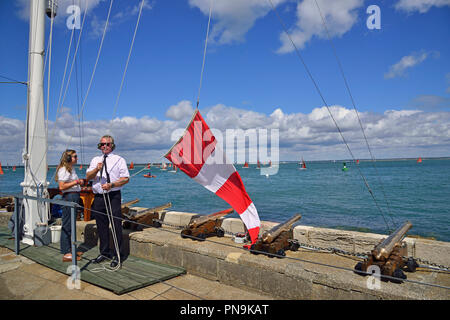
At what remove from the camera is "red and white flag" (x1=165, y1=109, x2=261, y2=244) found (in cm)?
501

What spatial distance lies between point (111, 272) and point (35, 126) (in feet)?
11.4

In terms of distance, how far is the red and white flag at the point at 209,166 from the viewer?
501cm

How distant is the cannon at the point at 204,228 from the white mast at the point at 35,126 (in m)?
3.04

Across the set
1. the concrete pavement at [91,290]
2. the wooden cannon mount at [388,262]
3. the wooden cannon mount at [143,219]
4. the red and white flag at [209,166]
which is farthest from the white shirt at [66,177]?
the wooden cannon mount at [388,262]

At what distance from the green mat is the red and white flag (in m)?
1.48

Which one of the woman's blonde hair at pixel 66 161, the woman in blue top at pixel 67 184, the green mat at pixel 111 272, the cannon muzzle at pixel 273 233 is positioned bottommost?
the green mat at pixel 111 272

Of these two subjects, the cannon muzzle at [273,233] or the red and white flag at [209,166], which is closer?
the cannon muzzle at [273,233]

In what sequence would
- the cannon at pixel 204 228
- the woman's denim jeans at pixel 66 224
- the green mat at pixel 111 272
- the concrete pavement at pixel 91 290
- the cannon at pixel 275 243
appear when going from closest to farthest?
the concrete pavement at pixel 91 290 < the green mat at pixel 111 272 < the cannon at pixel 275 243 < the woman's denim jeans at pixel 66 224 < the cannon at pixel 204 228

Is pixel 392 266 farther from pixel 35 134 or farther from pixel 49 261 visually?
pixel 35 134

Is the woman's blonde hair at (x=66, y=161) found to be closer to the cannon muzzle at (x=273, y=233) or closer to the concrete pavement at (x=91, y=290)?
the concrete pavement at (x=91, y=290)

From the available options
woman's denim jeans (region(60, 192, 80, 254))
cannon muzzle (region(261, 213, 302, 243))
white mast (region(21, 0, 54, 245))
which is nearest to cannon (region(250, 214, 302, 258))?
cannon muzzle (region(261, 213, 302, 243))

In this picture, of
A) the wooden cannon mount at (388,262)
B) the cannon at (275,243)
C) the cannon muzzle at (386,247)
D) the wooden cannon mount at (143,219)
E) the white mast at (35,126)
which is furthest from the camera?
the wooden cannon mount at (143,219)
